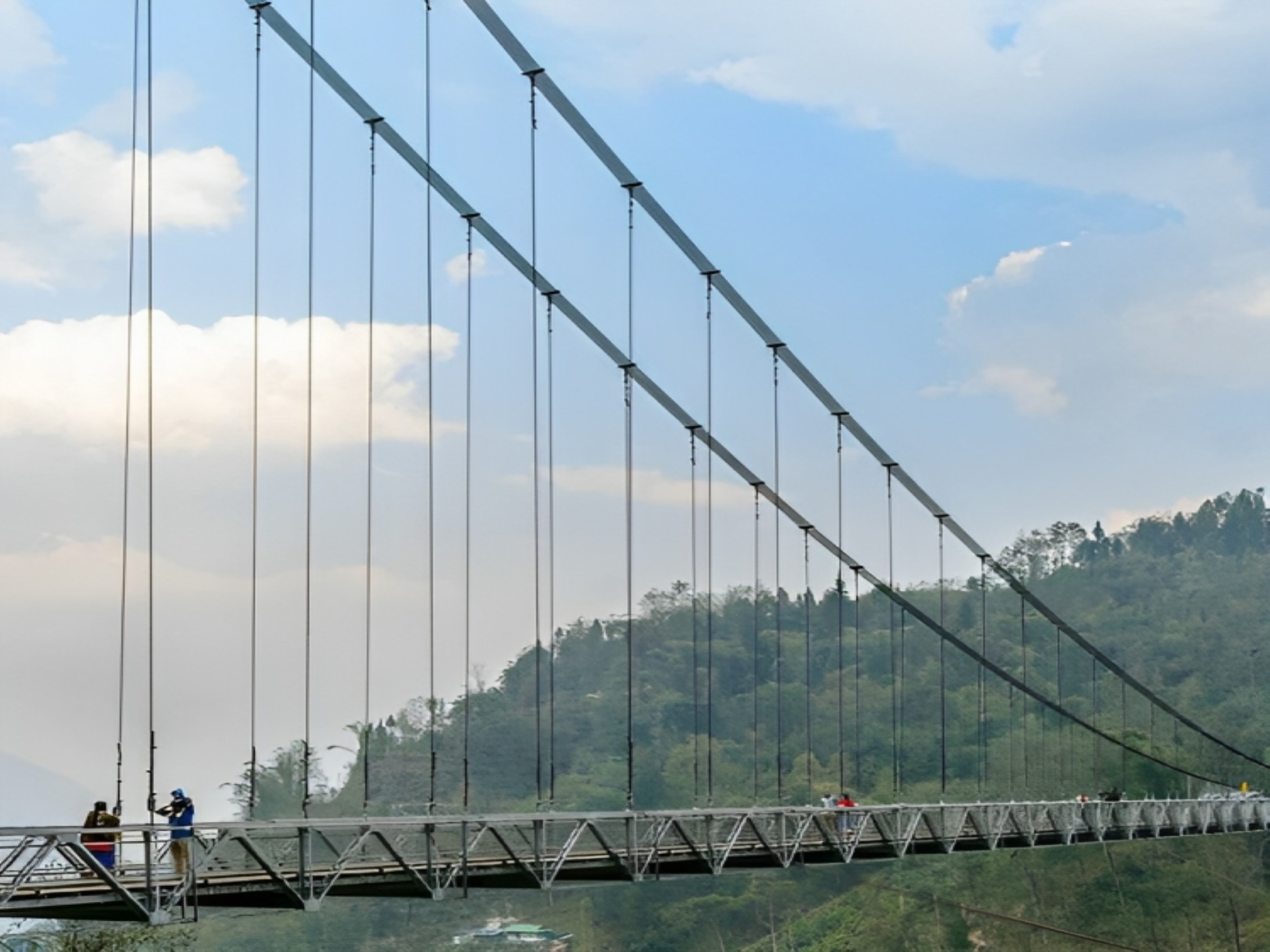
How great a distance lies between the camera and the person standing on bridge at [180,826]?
16.5 metres

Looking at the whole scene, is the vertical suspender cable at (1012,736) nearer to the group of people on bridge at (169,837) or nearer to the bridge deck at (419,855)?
the bridge deck at (419,855)

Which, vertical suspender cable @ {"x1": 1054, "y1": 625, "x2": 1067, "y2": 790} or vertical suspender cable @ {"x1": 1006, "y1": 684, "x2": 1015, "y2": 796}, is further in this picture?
vertical suspender cable @ {"x1": 1006, "y1": 684, "x2": 1015, "y2": 796}

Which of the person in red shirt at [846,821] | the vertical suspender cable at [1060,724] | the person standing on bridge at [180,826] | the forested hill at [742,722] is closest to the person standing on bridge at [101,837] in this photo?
the person standing on bridge at [180,826]

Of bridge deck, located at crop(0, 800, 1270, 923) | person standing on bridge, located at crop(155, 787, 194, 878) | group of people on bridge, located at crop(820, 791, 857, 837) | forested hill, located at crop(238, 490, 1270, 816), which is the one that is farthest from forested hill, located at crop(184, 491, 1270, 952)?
person standing on bridge, located at crop(155, 787, 194, 878)

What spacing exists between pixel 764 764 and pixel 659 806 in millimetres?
6139

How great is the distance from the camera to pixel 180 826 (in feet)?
53.1

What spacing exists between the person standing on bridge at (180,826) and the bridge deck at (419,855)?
0.09 m

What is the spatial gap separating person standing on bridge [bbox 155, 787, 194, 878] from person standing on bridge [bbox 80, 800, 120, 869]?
1.43ft

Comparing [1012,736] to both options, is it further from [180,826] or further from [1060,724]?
[180,826]

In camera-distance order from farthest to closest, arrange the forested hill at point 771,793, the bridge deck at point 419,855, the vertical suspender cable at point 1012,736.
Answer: the vertical suspender cable at point 1012,736
the forested hill at point 771,793
the bridge deck at point 419,855

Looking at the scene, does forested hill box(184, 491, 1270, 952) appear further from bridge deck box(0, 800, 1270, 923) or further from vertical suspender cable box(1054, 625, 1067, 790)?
bridge deck box(0, 800, 1270, 923)

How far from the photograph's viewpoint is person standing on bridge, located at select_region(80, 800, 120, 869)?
1608cm

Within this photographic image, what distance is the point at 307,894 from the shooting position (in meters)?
18.2

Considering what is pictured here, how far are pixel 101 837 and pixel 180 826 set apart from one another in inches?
48.0
